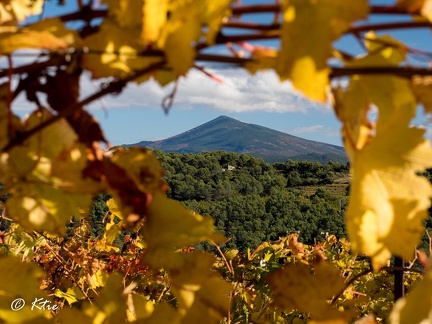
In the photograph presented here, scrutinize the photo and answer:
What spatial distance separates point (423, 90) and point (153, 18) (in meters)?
0.18

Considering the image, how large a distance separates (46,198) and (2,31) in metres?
0.17

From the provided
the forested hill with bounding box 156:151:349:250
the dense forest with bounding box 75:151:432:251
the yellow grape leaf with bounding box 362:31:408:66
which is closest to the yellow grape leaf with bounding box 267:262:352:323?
the yellow grape leaf with bounding box 362:31:408:66

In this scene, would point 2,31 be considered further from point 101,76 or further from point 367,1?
point 367,1

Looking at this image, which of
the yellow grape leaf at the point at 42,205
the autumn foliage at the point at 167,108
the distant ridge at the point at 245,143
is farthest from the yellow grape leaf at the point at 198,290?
the distant ridge at the point at 245,143

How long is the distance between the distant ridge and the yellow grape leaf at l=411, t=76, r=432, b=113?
84.4 m

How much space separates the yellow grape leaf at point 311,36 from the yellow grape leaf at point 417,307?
132 millimetres

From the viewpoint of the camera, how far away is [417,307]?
311 mm

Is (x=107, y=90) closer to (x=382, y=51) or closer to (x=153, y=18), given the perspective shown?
(x=153, y=18)

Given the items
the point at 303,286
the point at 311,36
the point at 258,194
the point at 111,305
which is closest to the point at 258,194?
the point at 258,194

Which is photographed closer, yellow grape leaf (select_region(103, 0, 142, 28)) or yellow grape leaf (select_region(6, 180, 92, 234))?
yellow grape leaf (select_region(103, 0, 142, 28))

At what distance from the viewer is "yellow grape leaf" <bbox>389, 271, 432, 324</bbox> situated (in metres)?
0.31

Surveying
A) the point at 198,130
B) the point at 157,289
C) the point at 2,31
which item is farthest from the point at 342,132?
the point at 198,130

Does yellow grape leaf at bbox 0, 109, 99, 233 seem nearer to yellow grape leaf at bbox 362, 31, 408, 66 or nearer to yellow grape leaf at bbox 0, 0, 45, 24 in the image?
yellow grape leaf at bbox 0, 0, 45, 24

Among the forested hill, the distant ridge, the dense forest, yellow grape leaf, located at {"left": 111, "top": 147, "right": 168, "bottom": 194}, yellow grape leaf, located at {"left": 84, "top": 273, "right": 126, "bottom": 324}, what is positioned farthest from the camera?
the distant ridge
